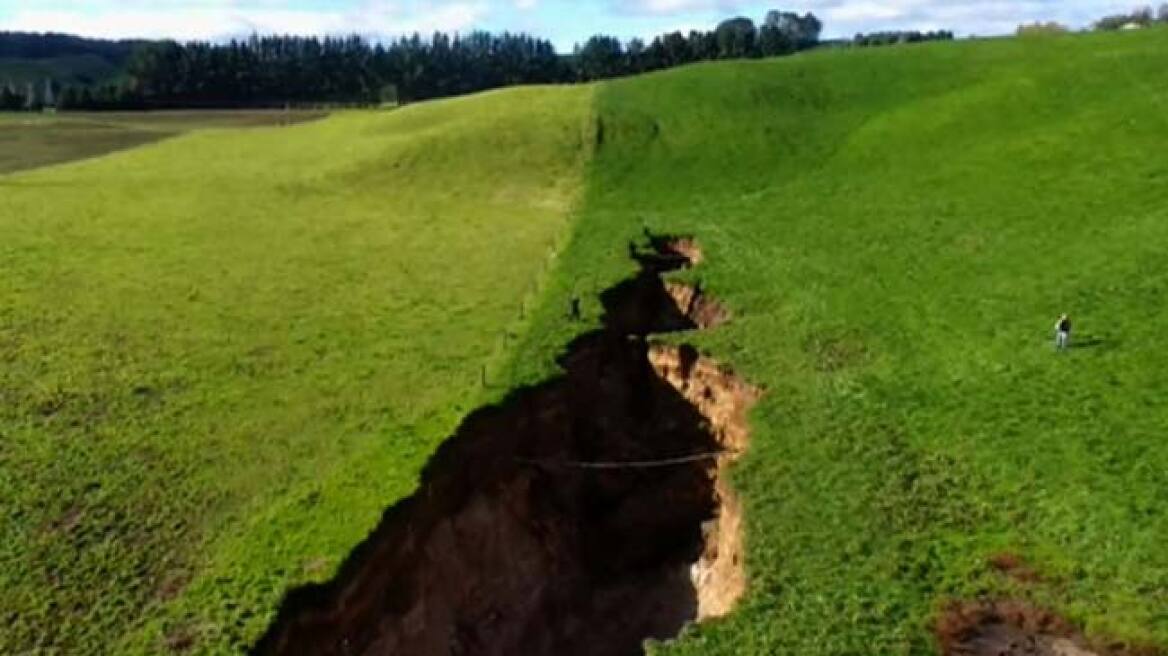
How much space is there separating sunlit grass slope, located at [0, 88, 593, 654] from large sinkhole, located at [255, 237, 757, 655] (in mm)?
878

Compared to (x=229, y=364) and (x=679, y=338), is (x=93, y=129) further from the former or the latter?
(x=679, y=338)

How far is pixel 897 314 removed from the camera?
36.5 metres

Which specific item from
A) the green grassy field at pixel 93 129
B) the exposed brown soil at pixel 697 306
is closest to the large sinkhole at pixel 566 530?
the exposed brown soil at pixel 697 306

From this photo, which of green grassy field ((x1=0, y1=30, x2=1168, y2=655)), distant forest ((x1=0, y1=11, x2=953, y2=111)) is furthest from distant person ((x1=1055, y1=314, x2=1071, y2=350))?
distant forest ((x1=0, y1=11, x2=953, y2=111))

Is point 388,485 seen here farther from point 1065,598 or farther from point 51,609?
point 1065,598

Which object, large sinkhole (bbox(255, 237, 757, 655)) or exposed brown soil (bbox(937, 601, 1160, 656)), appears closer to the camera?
exposed brown soil (bbox(937, 601, 1160, 656))

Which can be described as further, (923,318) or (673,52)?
(673,52)

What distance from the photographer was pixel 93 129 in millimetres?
107625

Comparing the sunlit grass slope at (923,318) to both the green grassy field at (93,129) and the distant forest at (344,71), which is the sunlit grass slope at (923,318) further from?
the distant forest at (344,71)

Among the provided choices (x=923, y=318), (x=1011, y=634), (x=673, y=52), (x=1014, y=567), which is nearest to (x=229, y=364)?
(x=923, y=318)

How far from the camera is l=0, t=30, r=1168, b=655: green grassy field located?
74.5 feet

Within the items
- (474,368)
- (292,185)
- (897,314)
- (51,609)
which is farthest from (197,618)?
(292,185)

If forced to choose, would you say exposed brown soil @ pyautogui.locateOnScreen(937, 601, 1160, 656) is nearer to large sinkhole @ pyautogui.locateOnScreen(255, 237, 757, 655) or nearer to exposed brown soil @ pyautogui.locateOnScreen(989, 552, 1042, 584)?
exposed brown soil @ pyautogui.locateOnScreen(989, 552, 1042, 584)

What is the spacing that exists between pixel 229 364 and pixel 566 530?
10858 millimetres
